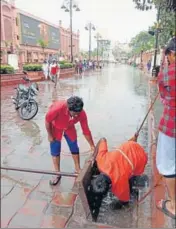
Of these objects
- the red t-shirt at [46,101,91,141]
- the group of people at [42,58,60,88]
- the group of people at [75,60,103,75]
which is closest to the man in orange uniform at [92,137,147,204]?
the red t-shirt at [46,101,91,141]

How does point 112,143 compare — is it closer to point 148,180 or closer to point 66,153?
point 66,153

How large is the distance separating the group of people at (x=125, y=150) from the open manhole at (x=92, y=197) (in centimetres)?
6

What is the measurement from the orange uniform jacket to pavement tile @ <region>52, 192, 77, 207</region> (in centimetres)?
52

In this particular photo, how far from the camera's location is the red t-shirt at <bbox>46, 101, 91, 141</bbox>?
250 centimetres

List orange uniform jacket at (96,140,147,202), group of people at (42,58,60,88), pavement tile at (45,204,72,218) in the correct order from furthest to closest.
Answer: group of people at (42,58,60,88), pavement tile at (45,204,72,218), orange uniform jacket at (96,140,147,202)

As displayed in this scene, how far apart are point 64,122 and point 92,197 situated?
0.85 metres

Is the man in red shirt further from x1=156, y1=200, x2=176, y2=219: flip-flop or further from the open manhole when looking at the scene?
x1=156, y1=200, x2=176, y2=219: flip-flop

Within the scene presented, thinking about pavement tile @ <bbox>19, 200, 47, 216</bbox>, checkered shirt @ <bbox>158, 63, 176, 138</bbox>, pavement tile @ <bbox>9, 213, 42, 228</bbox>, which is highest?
checkered shirt @ <bbox>158, 63, 176, 138</bbox>

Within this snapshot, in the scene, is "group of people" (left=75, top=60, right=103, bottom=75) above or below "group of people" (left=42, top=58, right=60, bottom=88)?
above

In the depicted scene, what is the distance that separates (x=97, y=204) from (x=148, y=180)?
2.65ft

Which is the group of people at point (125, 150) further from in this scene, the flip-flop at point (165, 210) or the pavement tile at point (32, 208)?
the pavement tile at point (32, 208)

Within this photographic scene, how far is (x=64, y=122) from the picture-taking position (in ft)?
8.61

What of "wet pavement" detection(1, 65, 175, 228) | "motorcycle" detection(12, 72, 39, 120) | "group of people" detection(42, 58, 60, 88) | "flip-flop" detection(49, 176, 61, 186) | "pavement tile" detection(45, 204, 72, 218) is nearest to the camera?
"wet pavement" detection(1, 65, 175, 228)

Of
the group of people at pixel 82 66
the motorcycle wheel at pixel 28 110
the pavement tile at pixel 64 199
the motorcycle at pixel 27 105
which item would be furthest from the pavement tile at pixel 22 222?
the group of people at pixel 82 66
